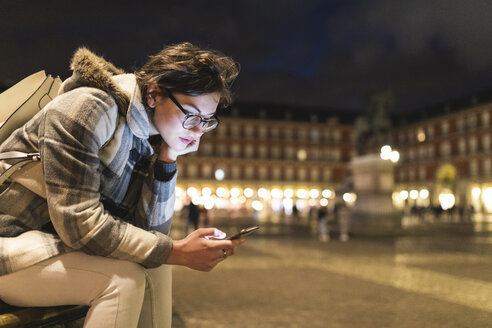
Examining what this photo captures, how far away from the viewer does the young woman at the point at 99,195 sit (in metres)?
1.21

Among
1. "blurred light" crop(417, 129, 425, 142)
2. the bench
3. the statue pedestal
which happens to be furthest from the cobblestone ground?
"blurred light" crop(417, 129, 425, 142)

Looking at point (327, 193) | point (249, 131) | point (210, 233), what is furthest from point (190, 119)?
point (327, 193)

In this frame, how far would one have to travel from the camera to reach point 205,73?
56.8 inches

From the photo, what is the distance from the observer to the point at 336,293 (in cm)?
504

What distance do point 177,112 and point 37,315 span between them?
2.41 feet

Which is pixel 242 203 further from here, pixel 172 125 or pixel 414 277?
pixel 172 125

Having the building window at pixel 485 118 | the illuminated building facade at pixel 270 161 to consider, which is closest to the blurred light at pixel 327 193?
the illuminated building facade at pixel 270 161

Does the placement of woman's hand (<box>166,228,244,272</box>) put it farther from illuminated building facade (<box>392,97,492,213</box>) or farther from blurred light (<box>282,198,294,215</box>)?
blurred light (<box>282,198,294,215</box>)

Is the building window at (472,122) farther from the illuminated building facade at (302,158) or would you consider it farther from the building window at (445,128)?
the building window at (445,128)

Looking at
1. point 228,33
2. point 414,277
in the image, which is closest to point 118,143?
point 228,33

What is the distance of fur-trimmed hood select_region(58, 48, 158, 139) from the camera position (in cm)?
136

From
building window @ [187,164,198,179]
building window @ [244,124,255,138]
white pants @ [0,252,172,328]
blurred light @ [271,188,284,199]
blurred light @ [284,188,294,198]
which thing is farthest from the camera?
blurred light @ [284,188,294,198]

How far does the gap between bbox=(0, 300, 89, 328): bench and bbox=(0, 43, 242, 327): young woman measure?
24 millimetres

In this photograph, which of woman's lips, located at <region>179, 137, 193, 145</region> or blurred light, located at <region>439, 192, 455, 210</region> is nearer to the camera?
woman's lips, located at <region>179, 137, 193, 145</region>
